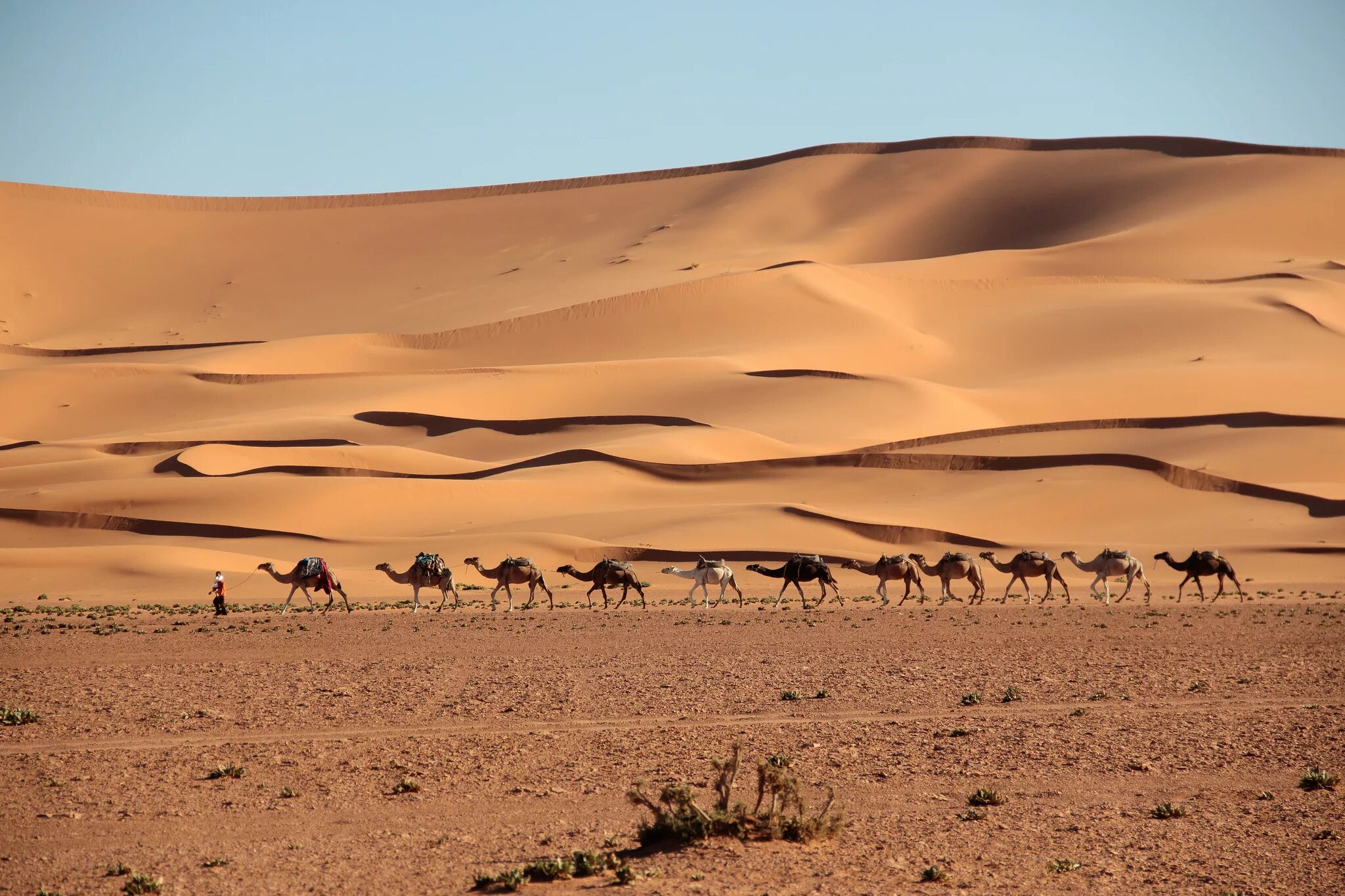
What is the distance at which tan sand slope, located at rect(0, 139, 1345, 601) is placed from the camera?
38.3 meters

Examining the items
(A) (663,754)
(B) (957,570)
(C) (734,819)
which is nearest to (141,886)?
(C) (734,819)

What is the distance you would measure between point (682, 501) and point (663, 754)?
3084 cm

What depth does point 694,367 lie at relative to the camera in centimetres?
5953

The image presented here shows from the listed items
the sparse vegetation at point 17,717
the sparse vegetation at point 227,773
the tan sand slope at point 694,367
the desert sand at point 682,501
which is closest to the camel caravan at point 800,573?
the desert sand at point 682,501

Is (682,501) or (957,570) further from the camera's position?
(682,501)

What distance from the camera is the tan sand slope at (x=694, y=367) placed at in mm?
38281

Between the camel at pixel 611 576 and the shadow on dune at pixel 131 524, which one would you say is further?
the shadow on dune at pixel 131 524

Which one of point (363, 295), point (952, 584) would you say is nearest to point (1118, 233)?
point (363, 295)

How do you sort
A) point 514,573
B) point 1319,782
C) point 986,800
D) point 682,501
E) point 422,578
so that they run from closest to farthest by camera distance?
point 986,800, point 1319,782, point 422,578, point 514,573, point 682,501

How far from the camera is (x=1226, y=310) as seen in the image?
216ft

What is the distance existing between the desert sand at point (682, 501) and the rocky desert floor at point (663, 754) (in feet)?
0.22

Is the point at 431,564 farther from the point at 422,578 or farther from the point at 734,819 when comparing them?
the point at 734,819

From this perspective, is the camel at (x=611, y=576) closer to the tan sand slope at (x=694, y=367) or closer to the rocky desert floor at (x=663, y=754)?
the rocky desert floor at (x=663, y=754)

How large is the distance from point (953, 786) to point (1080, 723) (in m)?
2.92
